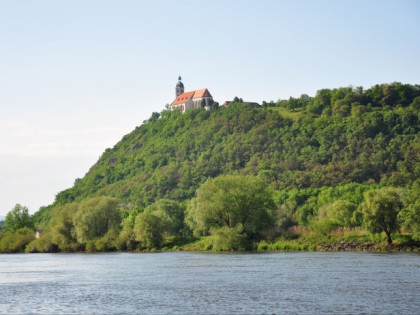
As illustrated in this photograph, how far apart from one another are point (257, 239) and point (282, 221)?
26.5 feet

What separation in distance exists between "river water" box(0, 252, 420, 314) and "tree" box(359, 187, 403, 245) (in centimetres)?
578

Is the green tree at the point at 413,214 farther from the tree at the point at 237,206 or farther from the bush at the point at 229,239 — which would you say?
the bush at the point at 229,239

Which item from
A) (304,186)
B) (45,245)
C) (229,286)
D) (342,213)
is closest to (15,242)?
(45,245)

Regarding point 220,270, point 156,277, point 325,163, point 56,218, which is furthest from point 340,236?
point 325,163

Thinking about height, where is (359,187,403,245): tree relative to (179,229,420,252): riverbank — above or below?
above

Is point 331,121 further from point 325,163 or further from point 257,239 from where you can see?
point 257,239

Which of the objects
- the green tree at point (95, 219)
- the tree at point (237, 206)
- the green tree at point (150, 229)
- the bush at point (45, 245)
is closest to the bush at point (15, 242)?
the bush at point (45, 245)

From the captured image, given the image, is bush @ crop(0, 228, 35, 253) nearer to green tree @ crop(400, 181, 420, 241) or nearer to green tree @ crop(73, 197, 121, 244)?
green tree @ crop(73, 197, 121, 244)

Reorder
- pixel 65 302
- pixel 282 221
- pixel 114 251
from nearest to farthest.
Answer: pixel 65 302, pixel 282 221, pixel 114 251

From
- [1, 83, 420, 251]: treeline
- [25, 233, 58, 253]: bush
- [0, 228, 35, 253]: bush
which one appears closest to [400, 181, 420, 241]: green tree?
[1, 83, 420, 251]: treeline

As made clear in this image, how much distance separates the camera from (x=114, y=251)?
110 meters

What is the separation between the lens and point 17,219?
157500 mm

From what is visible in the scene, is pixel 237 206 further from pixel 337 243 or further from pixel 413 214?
pixel 413 214

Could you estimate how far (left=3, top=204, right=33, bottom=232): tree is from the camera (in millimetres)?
156000
